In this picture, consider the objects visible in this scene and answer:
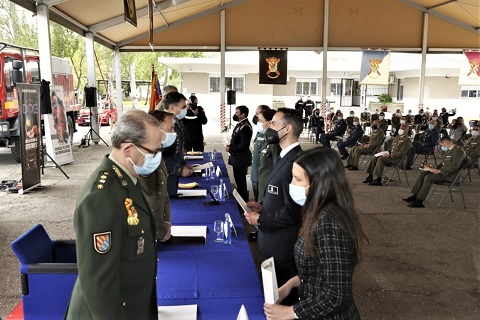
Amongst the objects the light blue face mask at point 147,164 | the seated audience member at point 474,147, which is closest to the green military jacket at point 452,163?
the seated audience member at point 474,147

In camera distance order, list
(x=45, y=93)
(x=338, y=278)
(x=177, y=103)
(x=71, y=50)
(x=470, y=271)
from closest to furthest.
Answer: (x=338, y=278), (x=470, y=271), (x=177, y=103), (x=45, y=93), (x=71, y=50)

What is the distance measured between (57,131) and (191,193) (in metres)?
6.73

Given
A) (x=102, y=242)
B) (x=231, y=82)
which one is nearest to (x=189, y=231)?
(x=102, y=242)

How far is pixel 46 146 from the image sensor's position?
31.3 feet

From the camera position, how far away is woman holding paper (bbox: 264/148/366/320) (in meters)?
1.55

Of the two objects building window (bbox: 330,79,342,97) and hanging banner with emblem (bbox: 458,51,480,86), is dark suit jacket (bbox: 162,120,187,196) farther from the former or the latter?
building window (bbox: 330,79,342,97)

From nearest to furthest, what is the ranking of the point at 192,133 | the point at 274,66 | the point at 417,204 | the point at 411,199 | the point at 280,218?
1. the point at 280,218
2. the point at 417,204
3. the point at 411,199
4. the point at 192,133
5. the point at 274,66

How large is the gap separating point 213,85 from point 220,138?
30.5ft

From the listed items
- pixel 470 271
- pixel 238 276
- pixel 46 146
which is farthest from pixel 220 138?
pixel 238 276

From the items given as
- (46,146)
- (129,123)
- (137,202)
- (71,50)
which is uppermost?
(71,50)

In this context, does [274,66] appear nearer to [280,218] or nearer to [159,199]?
[159,199]

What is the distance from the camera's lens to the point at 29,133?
724 centimetres

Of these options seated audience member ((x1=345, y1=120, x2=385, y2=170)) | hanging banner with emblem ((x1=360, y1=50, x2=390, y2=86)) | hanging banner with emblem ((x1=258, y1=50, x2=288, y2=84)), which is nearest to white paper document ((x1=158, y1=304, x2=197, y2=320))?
seated audience member ((x1=345, y1=120, x2=385, y2=170))

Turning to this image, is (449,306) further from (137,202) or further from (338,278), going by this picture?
(137,202)
